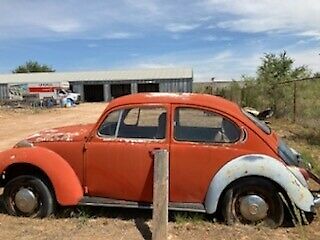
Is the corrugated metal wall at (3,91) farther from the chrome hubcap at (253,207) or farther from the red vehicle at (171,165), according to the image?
the chrome hubcap at (253,207)

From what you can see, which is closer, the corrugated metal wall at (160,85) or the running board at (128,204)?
the running board at (128,204)

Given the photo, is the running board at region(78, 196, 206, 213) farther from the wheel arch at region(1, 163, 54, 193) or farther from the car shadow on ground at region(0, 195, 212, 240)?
the wheel arch at region(1, 163, 54, 193)

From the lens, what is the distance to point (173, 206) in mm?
5375

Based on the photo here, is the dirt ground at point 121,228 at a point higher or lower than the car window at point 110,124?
lower

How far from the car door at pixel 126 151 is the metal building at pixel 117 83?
4483 cm

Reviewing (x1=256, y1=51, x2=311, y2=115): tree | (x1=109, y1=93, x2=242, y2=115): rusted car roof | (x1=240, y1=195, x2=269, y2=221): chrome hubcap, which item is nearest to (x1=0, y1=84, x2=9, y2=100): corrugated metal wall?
(x1=256, y1=51, x2=311, y2=115): tree

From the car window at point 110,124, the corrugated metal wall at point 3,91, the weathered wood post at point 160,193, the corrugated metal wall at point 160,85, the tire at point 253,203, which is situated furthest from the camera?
the corrugated metal wall at point 3,91

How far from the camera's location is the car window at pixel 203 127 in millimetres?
5387

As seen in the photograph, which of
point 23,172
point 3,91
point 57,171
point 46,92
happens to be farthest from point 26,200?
point 3,91

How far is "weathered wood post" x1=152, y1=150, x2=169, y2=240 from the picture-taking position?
16.1 ft

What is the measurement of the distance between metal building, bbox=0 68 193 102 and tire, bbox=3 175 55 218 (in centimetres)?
4487

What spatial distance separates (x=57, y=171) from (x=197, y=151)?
70.3 inches

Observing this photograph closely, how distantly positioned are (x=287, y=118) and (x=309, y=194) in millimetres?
14007

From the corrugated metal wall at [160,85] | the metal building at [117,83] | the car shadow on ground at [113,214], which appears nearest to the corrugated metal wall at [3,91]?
the metal building at [117,83]
